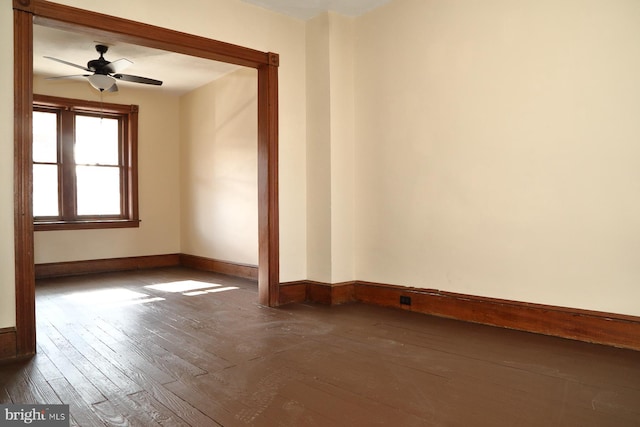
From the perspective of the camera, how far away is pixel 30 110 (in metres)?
2.86

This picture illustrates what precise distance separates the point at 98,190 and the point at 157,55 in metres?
2.63

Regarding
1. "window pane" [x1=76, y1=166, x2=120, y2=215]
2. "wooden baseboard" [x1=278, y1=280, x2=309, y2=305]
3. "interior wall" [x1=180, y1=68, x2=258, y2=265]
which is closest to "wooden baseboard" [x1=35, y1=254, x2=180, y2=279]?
"interior wall" [x1=180, y1=68, x2=258, y2=265]

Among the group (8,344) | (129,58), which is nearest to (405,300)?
(8,344)

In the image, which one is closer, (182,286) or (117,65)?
(117,65)

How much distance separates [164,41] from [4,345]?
2.47 m

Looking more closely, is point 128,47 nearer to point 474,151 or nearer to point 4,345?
point 4,345

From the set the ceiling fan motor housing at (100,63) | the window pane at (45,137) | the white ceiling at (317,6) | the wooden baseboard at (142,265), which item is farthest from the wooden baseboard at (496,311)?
the window pane at (45,137)

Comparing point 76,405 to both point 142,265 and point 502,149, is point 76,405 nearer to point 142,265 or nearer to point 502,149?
point 502,149

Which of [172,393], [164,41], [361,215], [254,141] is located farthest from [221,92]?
[172,393]

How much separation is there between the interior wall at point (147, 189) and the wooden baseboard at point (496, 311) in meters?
3.83

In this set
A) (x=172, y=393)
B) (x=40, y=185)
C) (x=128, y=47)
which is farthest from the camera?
(x=40, y=185)

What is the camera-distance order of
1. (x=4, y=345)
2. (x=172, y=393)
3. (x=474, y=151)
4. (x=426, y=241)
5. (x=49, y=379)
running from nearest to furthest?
(x=172, y=393)
(x=49, y=379)
(x=4, y=345)
(x=474, y=151)
(x=426, y=241)

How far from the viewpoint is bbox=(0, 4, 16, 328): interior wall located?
274 centimetres

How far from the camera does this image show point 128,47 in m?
4.98
